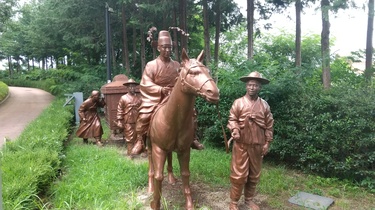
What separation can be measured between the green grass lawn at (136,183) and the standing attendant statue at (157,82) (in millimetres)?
1062

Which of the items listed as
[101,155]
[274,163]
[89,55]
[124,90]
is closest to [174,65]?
[101,155]

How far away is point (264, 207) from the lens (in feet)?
15.0

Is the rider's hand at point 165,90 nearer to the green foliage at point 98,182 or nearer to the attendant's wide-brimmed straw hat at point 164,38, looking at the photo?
the attendant's wide-brimmed straw hat at point 164,38

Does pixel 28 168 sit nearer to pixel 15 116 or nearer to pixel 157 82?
pixel 157 82

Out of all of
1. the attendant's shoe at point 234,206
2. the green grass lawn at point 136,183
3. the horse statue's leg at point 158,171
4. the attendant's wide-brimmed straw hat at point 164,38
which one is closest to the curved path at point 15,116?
the green grass lawn at point 136,183

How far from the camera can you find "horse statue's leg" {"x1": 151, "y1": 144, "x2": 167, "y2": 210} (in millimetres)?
3971

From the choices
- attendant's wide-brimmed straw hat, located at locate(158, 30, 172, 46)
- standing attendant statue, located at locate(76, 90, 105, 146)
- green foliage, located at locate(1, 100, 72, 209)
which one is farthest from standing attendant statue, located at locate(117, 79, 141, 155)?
attendant's wide-brimmed straw hat, located at locate(158, 30, 172, 46)

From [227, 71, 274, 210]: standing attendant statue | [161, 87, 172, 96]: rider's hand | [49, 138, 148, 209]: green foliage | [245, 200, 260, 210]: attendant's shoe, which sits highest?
[161, 87, 172, 96]: rider's hand

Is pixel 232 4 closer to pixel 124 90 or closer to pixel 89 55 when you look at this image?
pixel 124 90

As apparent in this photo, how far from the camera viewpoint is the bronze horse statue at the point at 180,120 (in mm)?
3273

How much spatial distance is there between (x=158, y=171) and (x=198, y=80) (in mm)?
1489

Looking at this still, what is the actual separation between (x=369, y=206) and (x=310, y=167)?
1544 mm

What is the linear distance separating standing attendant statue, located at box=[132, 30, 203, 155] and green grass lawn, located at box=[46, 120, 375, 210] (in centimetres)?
106

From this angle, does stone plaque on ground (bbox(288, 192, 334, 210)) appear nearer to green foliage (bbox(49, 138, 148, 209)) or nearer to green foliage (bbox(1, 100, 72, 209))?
green foliage (bbox(49, 138, 148, 209))
